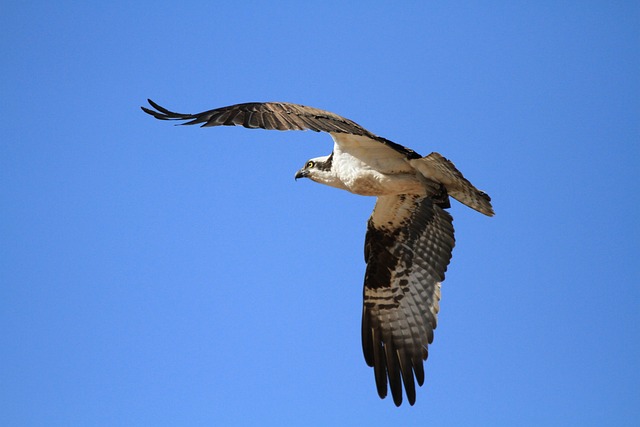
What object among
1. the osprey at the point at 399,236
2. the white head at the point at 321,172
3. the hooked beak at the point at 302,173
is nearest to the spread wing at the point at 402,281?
the osprey at the point at 399,236

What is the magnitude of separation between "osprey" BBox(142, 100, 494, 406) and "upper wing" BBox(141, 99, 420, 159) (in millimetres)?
260

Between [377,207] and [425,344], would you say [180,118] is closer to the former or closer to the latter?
[377,207]

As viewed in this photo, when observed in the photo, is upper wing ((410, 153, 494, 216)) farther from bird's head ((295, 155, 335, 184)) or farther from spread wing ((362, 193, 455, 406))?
bird's head ((295, 155, 335, 184))

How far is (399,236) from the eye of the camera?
36.3ft

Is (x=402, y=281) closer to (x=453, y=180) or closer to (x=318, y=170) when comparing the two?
(x=453, y=180)

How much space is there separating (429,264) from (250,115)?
3.81m

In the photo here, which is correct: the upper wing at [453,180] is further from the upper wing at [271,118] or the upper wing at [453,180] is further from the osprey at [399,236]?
the upper wing at [271,118]

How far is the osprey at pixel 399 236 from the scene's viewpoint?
396 inches

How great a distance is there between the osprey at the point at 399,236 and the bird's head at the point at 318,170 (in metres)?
0.01

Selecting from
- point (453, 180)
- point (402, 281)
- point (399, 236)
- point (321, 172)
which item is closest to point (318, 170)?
point (321, 172)

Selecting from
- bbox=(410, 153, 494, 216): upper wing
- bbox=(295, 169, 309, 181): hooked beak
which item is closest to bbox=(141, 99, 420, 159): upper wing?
bbox=(410, 153, 494, 216): upper wing

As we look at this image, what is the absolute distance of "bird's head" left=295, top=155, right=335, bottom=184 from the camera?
1034cm

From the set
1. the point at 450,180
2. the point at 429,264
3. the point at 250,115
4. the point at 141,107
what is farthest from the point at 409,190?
the point at 141,107

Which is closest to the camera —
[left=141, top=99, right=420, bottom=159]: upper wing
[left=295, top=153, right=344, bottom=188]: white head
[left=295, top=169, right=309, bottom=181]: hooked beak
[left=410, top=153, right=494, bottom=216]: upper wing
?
[left=141, top=99, right=420, bottom=159]: upper wing
